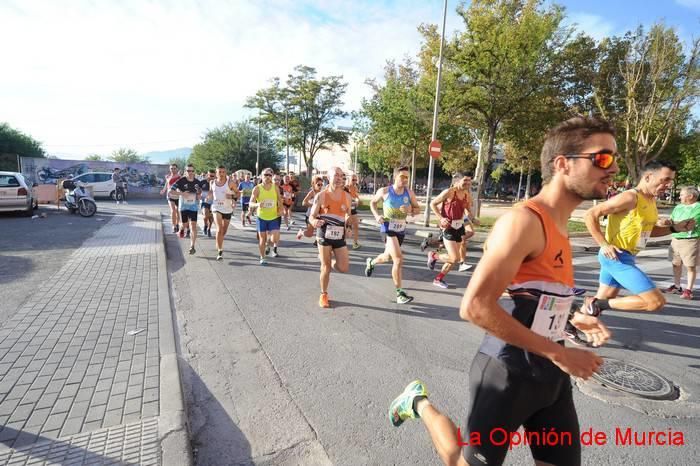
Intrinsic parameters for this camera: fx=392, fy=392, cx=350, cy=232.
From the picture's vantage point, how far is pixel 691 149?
3203 cm

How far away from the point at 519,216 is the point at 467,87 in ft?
49.5

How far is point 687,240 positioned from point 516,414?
22.0ft

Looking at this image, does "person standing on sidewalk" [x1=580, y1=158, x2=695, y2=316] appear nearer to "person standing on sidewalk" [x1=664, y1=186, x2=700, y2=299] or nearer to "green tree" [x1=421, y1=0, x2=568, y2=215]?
"person standing on sidewalk" [x1=664, y1=186, x2=700, y2=299]

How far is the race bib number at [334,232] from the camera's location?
5547 mm

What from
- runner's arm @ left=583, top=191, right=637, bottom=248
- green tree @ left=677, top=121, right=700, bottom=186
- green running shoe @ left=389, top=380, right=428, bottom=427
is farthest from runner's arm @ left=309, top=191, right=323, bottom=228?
green tree @ left=677, top=121, right=700, bottom=186

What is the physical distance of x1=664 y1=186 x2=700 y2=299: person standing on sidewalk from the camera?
604 centimetres

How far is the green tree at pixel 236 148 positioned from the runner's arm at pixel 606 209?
1666 inches

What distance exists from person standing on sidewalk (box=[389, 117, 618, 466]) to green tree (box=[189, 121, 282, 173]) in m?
44.2

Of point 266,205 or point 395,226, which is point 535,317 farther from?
point 266,205

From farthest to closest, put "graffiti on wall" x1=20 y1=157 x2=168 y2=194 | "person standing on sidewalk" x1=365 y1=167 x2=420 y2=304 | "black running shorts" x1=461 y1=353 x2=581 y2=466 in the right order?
1. "graffiti on wall" x1=20 y1=157 x2=168 y2=194
2. "person standing on sidewalk" x1=365 y1=167 x2=420 y2=304
3. "black running shorts" x1=461 y1=353 x2=581 y2=466

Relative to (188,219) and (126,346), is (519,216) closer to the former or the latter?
(126,346)

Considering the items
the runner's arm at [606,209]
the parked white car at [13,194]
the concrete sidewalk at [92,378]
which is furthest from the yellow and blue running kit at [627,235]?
the parked white car at [13,194]

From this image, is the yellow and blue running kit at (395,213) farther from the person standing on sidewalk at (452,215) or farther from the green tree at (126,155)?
the green tree at (126,155)

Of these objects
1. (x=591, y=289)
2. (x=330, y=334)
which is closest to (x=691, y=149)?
(x=591, y=289)
